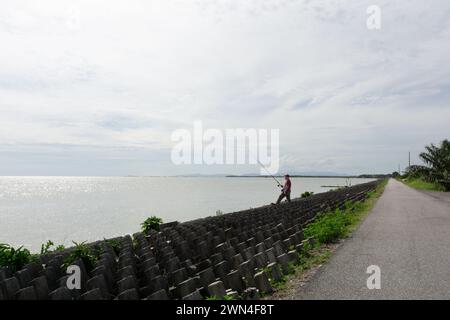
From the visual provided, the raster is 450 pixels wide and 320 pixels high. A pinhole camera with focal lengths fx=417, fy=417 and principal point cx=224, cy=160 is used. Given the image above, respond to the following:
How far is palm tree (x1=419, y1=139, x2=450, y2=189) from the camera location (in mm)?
40519

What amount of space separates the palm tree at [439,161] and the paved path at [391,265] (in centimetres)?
3098

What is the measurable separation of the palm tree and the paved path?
3098cm

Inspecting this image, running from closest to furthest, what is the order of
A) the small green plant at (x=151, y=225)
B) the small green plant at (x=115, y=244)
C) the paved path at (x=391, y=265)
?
the paved path at (x=391, y=265) → the small green plant at (x=115, y=244) → the small green plant at (x=151, y=225)

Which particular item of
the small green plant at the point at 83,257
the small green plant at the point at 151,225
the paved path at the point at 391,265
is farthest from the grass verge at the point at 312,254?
the small green plant at the point at 151,225

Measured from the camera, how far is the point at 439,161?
4538 centimetres

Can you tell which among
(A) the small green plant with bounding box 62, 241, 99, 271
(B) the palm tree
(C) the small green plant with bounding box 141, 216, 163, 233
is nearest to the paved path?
(A) the small green plant with bounding box 62, 241, 99, 271

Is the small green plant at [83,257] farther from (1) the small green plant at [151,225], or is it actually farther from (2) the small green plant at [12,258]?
(1) the small green plant at [151,225]

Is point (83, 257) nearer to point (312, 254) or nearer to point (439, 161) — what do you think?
point (312, 254)

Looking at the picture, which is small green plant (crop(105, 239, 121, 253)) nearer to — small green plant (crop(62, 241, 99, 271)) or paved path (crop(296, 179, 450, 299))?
small green plant (crop(62, 241, 99, 271))

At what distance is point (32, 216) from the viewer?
51.5m

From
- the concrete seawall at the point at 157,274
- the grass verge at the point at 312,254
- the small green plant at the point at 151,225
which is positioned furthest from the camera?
the small green plant at the point at 151,225

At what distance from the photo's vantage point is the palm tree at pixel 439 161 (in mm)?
40519
